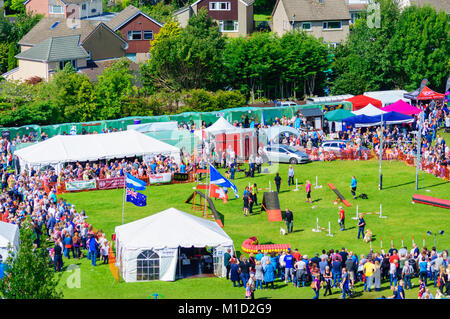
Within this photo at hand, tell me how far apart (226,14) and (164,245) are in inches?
2444

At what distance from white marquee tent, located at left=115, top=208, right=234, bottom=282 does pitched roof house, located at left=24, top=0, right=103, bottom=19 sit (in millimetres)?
71425

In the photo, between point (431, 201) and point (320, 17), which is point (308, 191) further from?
point (320, 17)

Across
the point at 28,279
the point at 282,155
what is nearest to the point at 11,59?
the point at 282,155

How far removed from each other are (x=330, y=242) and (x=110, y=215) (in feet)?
36.0

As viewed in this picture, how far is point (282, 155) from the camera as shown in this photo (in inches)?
1673

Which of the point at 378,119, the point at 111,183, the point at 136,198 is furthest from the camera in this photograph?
the point at 378,119

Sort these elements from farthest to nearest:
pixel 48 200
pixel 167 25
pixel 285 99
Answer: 1. pixel 167 25
2. pixel 285 99
3. pixel 48 200

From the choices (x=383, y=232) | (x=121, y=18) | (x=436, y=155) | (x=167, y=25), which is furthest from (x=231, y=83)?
(x=383, y=232)

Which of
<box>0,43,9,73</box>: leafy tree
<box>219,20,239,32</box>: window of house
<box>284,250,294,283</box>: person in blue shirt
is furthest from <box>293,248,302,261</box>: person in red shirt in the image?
<box>0,43,9,73</box>: leafy tree

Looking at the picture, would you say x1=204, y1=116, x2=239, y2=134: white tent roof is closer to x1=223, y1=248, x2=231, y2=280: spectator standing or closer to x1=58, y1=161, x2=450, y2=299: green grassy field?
x1=58, y1=161, x2=450, y2=299: green grassy field

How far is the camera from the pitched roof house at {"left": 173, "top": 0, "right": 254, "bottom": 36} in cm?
8212

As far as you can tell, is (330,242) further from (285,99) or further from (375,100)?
(285,99)

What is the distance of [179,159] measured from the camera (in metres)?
40.9

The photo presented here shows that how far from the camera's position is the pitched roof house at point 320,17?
76125 mm
